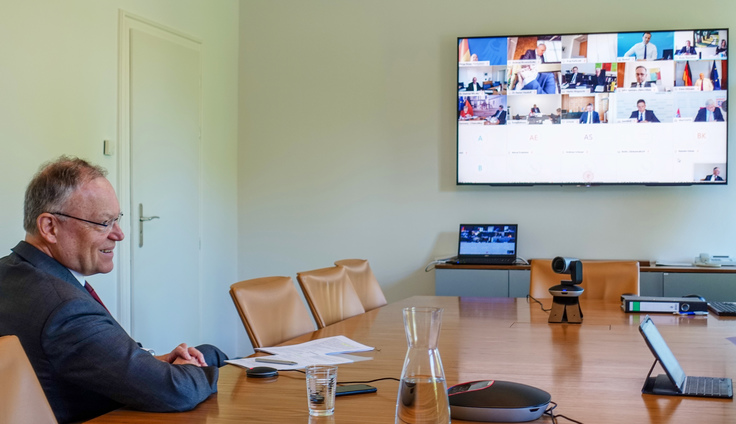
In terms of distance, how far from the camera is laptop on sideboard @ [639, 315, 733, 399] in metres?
1.83

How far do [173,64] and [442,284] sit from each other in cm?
241

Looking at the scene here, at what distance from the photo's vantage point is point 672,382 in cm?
186

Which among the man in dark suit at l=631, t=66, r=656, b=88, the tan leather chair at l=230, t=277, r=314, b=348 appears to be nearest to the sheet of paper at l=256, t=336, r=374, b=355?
the tan leather chair at l=230, t=277, r=314, b=348

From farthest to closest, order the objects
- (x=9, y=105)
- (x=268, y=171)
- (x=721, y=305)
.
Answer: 1. (x=268, y=171)
2. (x=9, y=105)
3. (x=721, y=305)

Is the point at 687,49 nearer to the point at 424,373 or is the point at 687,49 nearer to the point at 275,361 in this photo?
the point at 275,361

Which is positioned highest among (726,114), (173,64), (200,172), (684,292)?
(173,64)

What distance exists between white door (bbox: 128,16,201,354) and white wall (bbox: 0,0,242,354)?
0.36ft

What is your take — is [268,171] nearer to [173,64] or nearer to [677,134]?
[173,64]

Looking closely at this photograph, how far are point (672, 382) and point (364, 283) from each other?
2335 millimetres

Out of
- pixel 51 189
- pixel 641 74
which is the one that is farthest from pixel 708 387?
pixel 641 74

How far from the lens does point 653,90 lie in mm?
5324

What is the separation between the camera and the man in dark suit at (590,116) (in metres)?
5.41

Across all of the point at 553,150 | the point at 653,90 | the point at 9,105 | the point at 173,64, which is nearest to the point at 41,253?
the point at 9,105

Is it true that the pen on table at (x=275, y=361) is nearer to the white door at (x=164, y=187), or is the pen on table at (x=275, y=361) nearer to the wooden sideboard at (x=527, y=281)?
the white door at (x=164, y=187)
